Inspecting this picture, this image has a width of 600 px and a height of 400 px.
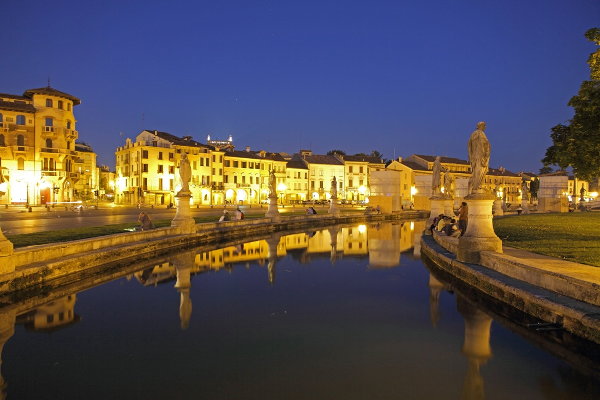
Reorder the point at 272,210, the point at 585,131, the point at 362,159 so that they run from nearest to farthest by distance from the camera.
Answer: the point at 585,131
the point at 272,210
the point at 362,159

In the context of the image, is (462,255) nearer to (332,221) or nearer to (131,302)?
(131,302)

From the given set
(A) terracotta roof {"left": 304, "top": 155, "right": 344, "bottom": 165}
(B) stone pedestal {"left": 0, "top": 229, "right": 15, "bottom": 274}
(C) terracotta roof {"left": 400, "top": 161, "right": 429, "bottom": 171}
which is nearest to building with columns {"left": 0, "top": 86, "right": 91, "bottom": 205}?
(B) stone pedestal {"left": 0, "top": 229, "right": 15, "bottom": 274}

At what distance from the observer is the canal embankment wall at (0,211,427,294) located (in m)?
11.5

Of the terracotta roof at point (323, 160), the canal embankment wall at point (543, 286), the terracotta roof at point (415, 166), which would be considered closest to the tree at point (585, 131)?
the canal embankment wall at point (543, 286)

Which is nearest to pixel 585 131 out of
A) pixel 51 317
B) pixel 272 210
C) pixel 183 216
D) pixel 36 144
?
pixel 183 216

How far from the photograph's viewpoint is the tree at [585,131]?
55.3 ft

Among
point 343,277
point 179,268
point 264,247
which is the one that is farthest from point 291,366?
point 264,247

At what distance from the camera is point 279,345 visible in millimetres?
7887

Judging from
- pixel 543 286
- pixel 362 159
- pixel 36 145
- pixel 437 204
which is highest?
pixel 362 159

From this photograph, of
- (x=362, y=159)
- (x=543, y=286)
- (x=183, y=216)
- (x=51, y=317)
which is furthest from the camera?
(x=362, y=159)

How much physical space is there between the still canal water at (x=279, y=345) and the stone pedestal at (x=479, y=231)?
1.33 metres

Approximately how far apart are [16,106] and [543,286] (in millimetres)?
63723

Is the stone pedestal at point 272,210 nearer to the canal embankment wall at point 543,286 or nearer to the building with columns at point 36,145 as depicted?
the canal embankment wall at point 543,286

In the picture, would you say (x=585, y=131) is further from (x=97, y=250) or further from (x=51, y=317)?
(x=51, y=317)
